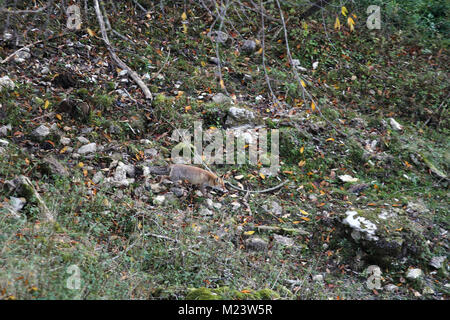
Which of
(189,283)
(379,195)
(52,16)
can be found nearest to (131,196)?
(189,283)

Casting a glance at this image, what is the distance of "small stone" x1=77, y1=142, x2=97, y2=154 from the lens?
405cm

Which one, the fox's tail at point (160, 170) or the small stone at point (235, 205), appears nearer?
the small stone at point (235, 205)

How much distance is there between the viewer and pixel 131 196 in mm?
3814

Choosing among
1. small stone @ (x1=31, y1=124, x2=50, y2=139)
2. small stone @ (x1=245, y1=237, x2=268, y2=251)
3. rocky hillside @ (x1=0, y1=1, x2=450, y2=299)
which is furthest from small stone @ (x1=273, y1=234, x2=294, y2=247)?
small stone @ (x1=31, y1=124, x2=50, y2=139)

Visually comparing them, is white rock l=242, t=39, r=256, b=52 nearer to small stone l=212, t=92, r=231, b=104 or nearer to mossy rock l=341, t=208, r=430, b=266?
small stone l=212, t=92, r=231, b=104

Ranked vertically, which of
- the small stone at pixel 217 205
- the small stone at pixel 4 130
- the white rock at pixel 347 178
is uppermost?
the small stone at pixel 4 130

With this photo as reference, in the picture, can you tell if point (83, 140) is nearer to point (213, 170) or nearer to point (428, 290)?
point (213, 170)

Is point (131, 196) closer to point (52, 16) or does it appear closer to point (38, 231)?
point (38, 231)

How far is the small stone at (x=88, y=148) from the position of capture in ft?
13.3

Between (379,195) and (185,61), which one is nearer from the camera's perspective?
(379,195)

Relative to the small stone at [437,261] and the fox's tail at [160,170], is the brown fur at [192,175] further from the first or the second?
the small stone at [437,261]

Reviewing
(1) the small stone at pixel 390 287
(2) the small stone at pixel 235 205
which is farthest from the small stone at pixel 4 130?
(1) the small stone at pixel 390 287

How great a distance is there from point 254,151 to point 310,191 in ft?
2.49

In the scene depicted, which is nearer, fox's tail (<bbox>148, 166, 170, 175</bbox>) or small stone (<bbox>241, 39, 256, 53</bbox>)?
fox's tail (<bbox>148, 166, 170, 175</bbox>)
